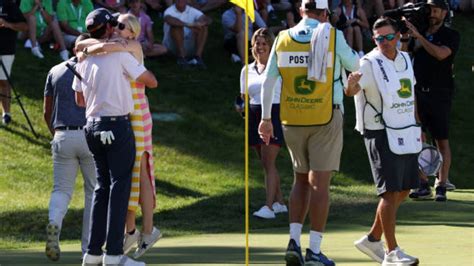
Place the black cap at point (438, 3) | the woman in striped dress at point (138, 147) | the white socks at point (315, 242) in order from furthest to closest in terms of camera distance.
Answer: the black cap at point (438, 3) < the white socks at point (315, 242) < the woman in striped dress at point (138, 147)

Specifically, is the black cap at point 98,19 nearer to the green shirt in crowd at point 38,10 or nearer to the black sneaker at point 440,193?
the black sneaker at point 440,193

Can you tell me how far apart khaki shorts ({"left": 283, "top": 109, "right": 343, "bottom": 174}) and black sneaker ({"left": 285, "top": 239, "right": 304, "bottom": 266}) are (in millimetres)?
647

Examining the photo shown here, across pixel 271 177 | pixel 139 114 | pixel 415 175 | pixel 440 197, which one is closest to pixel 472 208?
pixel 440 197

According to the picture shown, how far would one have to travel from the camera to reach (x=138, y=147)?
420 inches

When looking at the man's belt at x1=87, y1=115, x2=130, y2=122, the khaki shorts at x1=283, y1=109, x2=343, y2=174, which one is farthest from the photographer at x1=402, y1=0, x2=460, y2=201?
the man's belt at x1=87, y1=115, x2=130, y2=122

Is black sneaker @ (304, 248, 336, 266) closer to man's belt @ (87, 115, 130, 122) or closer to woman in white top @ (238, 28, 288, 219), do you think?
man's belt @ (87, 115, 130, 122)

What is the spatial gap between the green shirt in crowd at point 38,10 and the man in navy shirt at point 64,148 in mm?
10603

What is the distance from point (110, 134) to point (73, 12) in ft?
41.3

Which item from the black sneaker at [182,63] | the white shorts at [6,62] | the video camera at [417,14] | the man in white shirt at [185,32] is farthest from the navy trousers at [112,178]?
the black sneaker at [182,63]

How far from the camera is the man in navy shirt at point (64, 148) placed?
38.2ft

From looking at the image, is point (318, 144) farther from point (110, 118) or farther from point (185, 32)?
point (185, 32)

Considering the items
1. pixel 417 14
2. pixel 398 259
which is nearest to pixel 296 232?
pixel 398 259

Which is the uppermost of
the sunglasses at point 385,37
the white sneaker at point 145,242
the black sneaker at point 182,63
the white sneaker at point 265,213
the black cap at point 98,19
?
the black cap at point 98,19

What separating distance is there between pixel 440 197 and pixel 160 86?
7756mm
